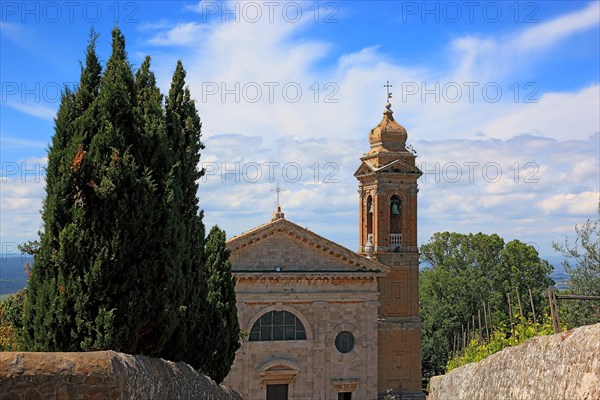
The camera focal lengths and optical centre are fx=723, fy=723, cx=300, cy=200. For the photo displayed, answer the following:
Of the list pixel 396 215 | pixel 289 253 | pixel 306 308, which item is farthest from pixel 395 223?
pixel 306 308

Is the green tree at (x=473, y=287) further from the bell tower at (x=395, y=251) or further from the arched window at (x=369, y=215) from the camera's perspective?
the arched window at (x=369, y=215)

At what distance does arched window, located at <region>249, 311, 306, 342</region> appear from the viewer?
97.1ft

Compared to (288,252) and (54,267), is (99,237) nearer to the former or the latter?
(54,267)

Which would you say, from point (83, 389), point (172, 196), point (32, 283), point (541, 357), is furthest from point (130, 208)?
point (541, 357)

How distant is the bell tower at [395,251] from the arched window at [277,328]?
181 inches

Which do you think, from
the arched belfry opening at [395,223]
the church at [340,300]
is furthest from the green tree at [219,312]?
the arched belfry opening at [395,223]

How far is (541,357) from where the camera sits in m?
8.23

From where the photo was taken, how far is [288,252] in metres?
30.2

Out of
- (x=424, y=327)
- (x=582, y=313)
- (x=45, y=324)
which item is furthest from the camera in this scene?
(x=424, y=327)

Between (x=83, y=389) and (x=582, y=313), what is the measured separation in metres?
17.0

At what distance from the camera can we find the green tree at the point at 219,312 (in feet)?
43.0

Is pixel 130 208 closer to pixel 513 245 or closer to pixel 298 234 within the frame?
pixel 298 234

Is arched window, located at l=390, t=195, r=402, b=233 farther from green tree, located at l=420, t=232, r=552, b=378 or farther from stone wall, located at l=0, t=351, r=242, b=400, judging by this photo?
stone wall, located at l=0, t=351, r=242, b=400

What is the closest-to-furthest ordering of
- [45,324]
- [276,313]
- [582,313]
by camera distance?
[45,324]
[582,313]
[276,313]
